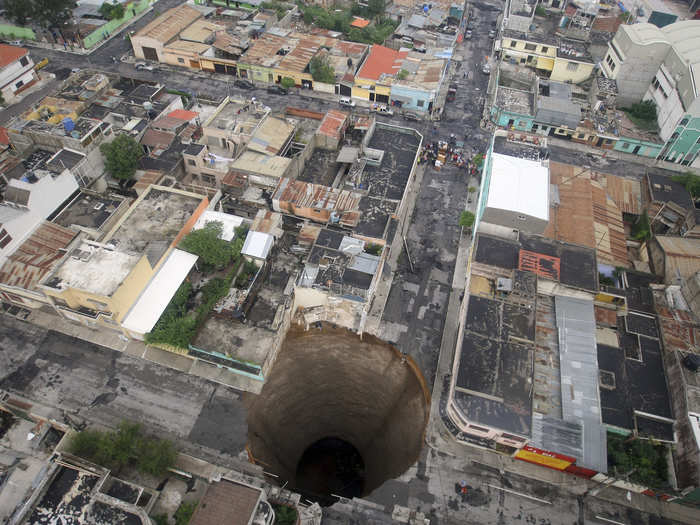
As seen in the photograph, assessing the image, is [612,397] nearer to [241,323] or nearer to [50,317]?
[241,323]

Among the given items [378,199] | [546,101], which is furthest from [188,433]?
[546,101]

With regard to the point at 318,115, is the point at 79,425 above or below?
below

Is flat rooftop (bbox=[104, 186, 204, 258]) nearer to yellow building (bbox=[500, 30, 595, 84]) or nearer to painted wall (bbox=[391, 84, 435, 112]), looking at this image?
painted wall (bbox=[391, 84, 435, 112])

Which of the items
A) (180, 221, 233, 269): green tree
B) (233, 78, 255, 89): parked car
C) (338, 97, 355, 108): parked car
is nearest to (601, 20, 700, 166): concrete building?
(338, 97, 355, 108): parked car

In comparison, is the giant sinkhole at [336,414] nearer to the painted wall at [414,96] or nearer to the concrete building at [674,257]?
the concrete building at [674,257]

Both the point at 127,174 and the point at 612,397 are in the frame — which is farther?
the point at 127,174

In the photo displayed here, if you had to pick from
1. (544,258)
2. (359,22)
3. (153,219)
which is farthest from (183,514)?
(359,22)
